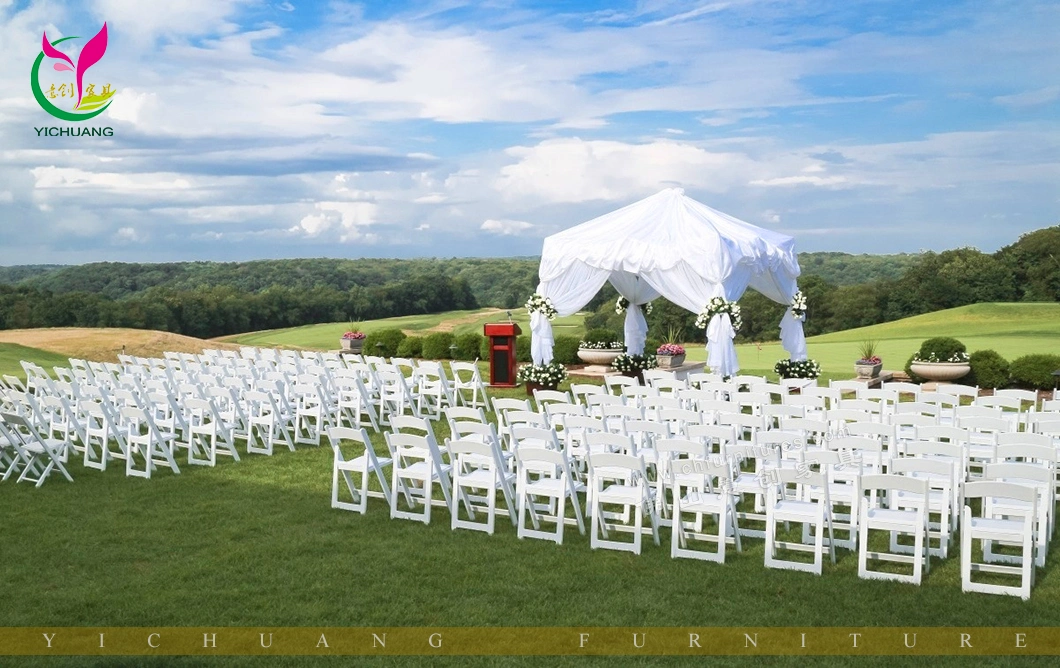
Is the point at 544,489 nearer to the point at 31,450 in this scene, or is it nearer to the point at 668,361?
the point at 31,450

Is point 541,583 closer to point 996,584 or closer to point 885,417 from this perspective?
point 996,584

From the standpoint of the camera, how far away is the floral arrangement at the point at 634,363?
17.2 metres

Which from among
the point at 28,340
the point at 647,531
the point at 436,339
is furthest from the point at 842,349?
the point at 28,340

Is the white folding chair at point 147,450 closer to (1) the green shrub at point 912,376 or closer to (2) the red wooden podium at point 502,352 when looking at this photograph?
(2) the red wooden podium at point 502,352

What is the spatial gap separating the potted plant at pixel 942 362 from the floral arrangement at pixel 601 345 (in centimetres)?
564

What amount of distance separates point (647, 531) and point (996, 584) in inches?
95.1

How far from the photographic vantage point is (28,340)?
23469 millimetres

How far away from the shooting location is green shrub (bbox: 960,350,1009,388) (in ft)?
53.8

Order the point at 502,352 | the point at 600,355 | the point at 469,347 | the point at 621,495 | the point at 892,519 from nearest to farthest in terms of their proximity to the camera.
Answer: the point at 892,519 → the point at 621,495 → the point at 502,352 → the point at 600,355 → the point at 469,347

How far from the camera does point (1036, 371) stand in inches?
633

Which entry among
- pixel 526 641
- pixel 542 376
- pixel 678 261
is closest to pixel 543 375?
pixel 542 376

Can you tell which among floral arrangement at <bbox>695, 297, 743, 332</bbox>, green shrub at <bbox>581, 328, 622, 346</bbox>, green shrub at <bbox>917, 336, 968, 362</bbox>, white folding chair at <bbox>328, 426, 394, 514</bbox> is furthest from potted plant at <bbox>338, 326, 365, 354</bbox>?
white folding chair at <bbox>328, 426, 394, 514</bbox>

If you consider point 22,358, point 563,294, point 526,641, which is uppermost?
point 563,294

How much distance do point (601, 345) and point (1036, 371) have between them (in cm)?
797
